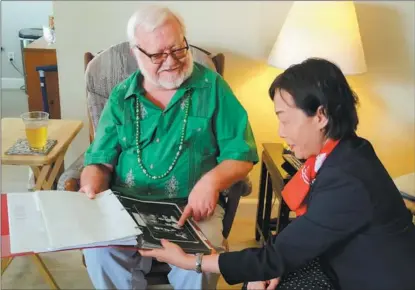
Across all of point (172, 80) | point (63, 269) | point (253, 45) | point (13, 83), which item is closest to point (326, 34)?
point (253, 45)

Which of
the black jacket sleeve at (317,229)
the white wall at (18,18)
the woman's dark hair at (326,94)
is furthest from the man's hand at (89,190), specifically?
the white wall at (18,18)

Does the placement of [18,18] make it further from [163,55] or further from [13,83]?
[163,55]

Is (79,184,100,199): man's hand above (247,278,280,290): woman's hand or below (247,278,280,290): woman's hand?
above

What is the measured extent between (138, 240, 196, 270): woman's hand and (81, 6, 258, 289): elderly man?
26 centimetres

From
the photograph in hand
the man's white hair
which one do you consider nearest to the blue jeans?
the photograph in hand

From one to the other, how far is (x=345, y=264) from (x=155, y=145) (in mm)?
714

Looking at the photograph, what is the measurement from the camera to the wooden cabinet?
8.50 ft

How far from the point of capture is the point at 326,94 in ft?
3.34

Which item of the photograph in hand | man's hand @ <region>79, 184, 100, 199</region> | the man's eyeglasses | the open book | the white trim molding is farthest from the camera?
the white trim molding

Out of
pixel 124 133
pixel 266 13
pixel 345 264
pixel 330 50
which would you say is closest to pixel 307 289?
pixel 345 264

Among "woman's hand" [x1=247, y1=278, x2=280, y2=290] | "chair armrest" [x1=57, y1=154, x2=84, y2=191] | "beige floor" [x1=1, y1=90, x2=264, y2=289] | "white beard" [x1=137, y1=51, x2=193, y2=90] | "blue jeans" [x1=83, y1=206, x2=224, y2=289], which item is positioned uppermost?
"white beard" [x1=137, y1=51, x2=193, y2=90]

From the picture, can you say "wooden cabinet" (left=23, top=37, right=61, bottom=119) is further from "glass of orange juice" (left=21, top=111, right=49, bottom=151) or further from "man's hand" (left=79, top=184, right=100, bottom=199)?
"man's hand" (left=79, top=184, right=100, bottom=199)

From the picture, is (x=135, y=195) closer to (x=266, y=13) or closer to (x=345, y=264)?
(x=345, y=264)

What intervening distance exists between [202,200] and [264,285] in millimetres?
328
